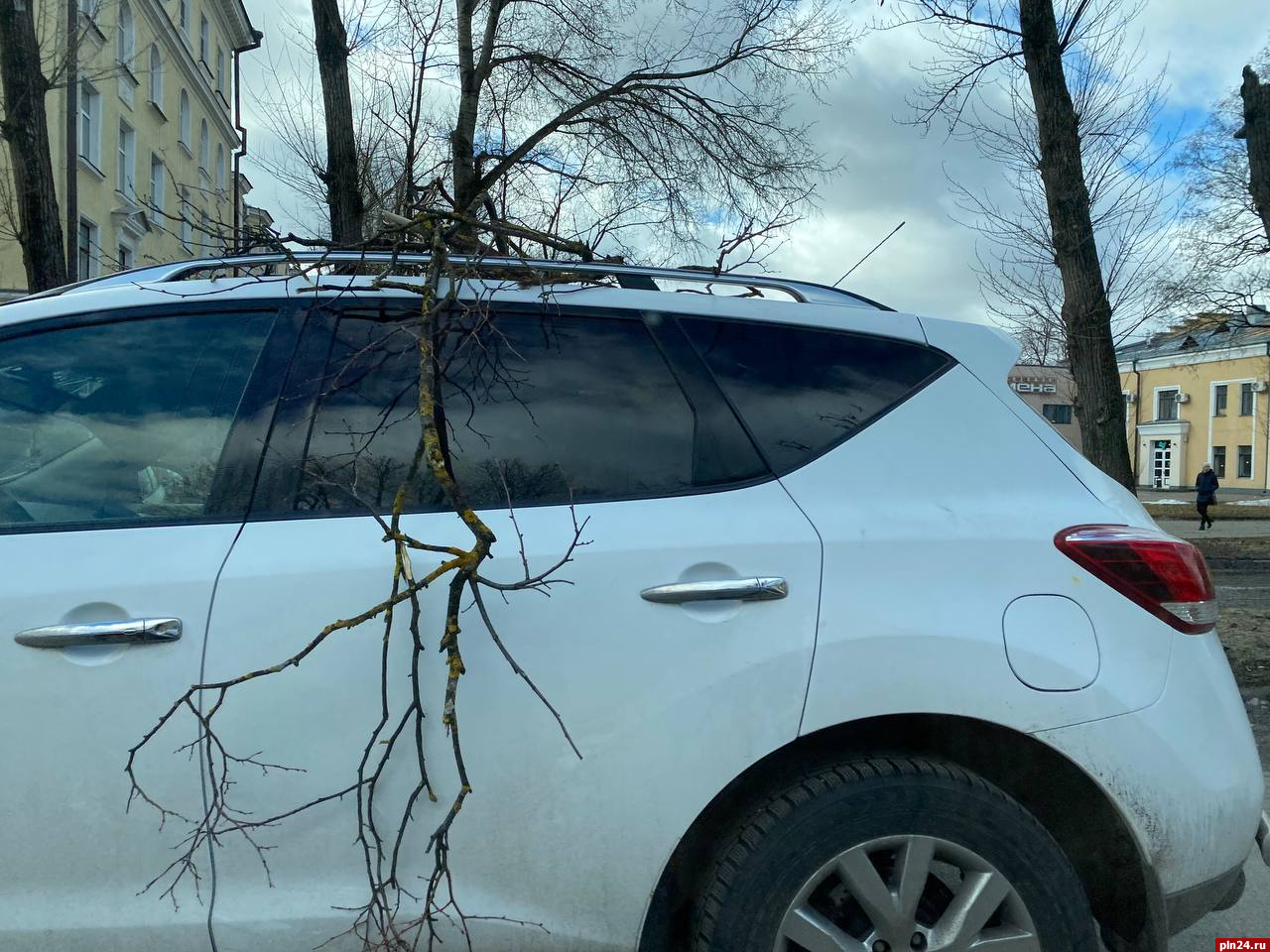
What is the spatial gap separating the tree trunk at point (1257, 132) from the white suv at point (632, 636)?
11.0 metres

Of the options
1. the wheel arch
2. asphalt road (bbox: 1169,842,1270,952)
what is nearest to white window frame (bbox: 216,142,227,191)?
asphalt road (bbox: 1169,842,1270,952)

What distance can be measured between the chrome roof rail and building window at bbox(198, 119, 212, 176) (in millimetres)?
36537

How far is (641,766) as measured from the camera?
6.82 ft

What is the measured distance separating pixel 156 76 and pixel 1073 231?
29.2 meters

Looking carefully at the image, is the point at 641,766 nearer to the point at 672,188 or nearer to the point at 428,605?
the point at 428,605

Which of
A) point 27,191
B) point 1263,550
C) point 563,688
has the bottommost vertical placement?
point 1263,550

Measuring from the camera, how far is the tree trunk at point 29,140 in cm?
988

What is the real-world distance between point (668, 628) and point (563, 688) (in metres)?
0.24

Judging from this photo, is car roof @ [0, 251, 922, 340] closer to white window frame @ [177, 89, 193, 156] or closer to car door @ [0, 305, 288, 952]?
car door @ [0, 305, 288, 952]

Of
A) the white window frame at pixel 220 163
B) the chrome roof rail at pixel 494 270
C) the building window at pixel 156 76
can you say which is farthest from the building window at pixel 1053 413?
the white window frame at pixel 220 163

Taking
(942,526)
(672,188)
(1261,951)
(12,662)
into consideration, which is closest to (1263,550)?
(672,188)

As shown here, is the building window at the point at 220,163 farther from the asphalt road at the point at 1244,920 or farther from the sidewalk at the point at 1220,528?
the asphalt road at the point at 1244,920

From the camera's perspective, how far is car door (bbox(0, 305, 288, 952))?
2.03m

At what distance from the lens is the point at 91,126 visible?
25.0 m
